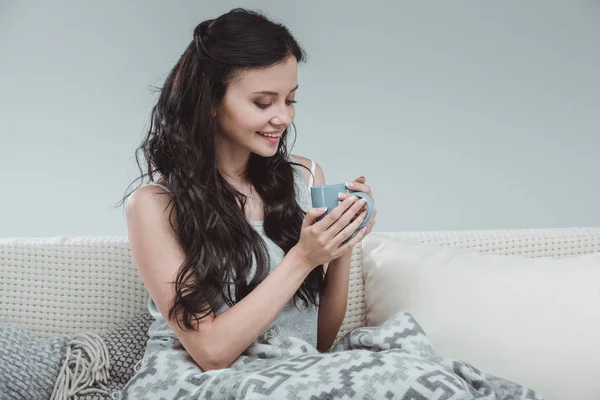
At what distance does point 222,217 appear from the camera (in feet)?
5.01

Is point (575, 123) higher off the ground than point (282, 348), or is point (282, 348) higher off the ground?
point (575, 123)

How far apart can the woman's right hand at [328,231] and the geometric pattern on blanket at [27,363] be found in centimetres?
61

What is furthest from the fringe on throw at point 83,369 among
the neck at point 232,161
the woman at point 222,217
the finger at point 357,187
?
the finger at point 357,187

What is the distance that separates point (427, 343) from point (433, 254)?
0.37 metres

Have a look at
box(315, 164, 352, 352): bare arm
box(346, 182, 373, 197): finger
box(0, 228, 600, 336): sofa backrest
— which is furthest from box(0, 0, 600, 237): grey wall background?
box(346, 182, 373, 197): finger

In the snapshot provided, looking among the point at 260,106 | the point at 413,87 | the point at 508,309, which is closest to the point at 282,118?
the point at 260,106

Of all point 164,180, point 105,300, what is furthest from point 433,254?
point 105,300

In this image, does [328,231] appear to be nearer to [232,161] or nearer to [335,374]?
[335,374]

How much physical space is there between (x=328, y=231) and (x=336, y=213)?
4 cm

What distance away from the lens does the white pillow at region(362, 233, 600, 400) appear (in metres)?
1.54

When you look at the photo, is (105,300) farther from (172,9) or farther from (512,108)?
(512,108)

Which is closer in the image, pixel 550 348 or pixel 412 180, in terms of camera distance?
pixel 550 348

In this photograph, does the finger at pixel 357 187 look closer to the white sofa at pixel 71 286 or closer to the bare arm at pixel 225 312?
the bare arm at pixel 225 312

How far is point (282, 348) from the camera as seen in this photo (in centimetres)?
145
